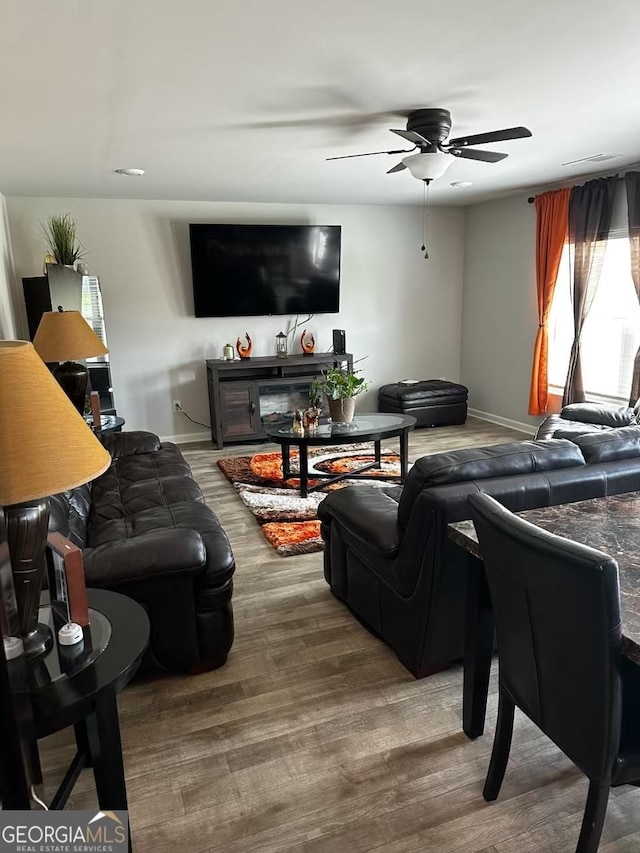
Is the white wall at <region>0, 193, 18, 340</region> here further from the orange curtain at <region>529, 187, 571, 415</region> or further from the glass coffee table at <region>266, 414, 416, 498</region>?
the orange curtain at <region>529, 187, 571, 415</region>

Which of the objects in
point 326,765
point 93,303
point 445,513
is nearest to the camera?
point 326,765

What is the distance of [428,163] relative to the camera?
329 cm

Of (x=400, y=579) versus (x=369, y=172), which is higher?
(x=369, y=172)

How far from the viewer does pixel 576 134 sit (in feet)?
12.1

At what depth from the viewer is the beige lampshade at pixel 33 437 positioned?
1160mm

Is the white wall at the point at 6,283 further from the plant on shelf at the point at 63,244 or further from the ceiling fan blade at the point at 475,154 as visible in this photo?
the ceiling fan blade at the point at 475,154

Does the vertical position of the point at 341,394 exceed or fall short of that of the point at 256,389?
it exceeds it

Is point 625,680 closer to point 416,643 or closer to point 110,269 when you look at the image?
point 416,643

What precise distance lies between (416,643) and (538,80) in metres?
2.61

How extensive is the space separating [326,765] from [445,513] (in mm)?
942

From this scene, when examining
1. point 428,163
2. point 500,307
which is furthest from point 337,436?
point 500,307

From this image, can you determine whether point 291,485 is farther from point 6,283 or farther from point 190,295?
point 6,283

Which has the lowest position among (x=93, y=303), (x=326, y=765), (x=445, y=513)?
(x=326, y=765)

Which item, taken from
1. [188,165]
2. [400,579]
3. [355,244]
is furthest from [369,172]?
[400,579]
